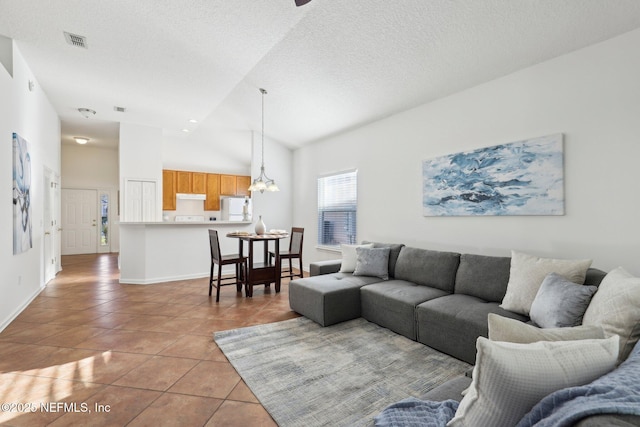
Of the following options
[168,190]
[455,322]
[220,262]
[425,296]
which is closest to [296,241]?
[220,262]

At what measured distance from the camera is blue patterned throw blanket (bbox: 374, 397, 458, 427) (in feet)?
3.60

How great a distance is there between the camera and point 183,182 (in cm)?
736

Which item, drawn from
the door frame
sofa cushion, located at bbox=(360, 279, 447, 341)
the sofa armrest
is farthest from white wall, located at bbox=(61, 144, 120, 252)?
sofa cushion, located at bbox=(360, 279, 447, 341)

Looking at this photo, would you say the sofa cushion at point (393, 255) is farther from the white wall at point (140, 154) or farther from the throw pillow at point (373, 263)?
the white wall at point (140, 154)

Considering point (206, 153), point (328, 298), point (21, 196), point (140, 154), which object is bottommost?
Answer: point (328, 298)

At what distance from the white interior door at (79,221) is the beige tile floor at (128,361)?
16.8 ft

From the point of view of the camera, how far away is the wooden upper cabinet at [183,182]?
7309mm

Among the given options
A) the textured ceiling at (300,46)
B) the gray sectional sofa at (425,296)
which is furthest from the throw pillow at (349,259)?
the textured ceiling at (300,46)

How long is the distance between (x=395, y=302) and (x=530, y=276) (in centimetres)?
117

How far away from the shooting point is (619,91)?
243 centimetres

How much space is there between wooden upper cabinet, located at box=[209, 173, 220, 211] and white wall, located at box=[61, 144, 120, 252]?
141 inches

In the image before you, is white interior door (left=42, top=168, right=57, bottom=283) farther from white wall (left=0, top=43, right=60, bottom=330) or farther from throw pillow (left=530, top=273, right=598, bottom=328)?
throw pillow (left=530, top=273, right=598, bottom=328)

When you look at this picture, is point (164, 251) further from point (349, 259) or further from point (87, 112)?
point (349, 259)

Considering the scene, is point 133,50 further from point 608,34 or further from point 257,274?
point 608,34
